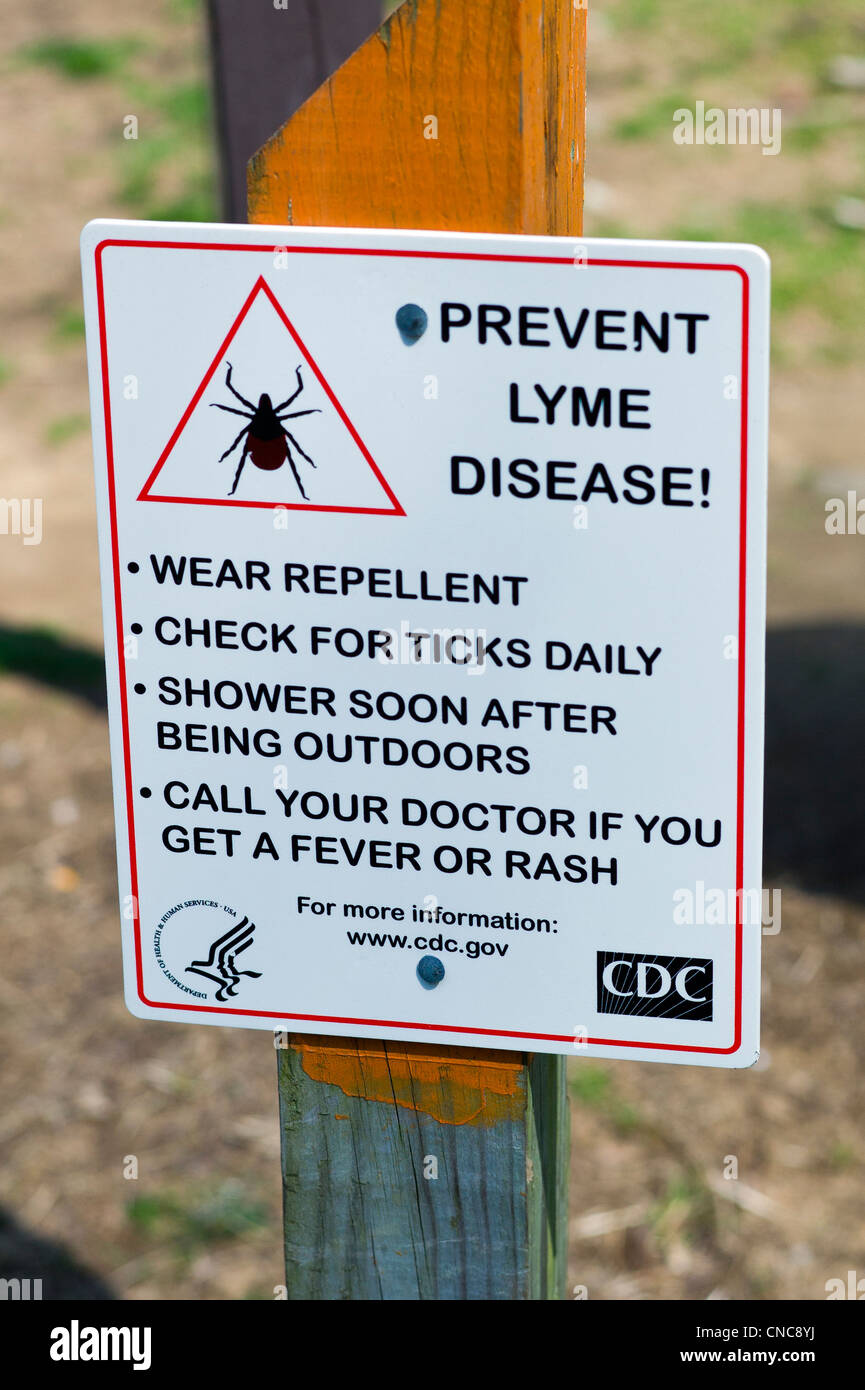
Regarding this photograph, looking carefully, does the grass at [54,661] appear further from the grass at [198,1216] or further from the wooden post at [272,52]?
the wooden post at [272,52]

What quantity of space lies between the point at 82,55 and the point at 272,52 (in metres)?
7.98

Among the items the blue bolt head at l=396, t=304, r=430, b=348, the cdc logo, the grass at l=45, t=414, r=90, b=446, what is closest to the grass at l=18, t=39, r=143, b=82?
the grass at l=45, t=414, r=90, b=446

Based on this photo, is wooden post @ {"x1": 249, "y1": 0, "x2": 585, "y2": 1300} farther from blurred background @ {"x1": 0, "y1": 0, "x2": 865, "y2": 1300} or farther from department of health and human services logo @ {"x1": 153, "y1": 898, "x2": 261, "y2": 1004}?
blurred background @ {"x1": 0, "y1": 0, "x2": 865, "y2": 1300}

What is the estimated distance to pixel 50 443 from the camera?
6.08m

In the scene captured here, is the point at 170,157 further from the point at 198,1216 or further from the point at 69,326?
the point at 198,1216

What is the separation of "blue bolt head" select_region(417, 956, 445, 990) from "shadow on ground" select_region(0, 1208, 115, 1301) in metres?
1.78

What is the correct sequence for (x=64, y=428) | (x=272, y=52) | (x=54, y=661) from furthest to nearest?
1. (x=64, y=428)
2. (x=54, y=661)
3. (x=272, y=52)

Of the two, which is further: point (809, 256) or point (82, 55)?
point (82, 55)

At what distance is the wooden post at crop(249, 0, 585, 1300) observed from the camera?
46.6 inches

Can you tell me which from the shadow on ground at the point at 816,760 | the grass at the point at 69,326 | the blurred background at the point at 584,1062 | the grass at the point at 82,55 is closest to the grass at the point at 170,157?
the blurred background at the point at 584,1062

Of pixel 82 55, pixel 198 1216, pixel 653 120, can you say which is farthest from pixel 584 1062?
pixel 82 55

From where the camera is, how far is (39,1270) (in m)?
2.93

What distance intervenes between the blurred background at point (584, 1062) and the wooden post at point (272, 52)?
483 millimetres
